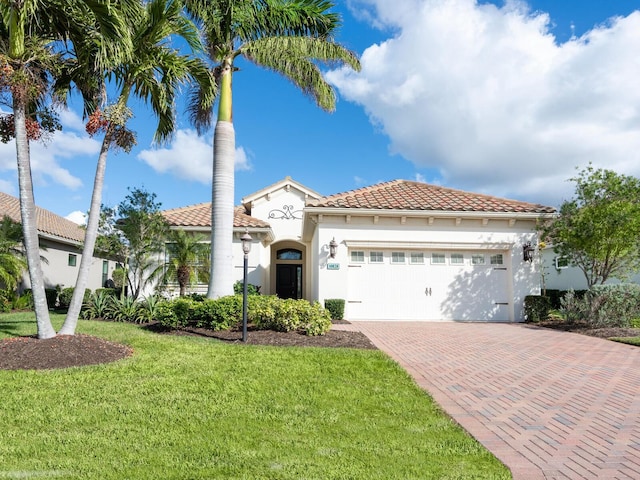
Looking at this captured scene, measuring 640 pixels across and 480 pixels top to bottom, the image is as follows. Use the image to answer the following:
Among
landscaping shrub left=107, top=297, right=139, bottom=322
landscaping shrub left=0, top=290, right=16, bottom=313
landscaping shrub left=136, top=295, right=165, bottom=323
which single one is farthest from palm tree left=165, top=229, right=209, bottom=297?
landscaping shrub left=0, top=290, right=16, bottom=313

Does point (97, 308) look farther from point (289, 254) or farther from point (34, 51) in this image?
point (289, 254)

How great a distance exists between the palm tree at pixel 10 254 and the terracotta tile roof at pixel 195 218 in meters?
5.16

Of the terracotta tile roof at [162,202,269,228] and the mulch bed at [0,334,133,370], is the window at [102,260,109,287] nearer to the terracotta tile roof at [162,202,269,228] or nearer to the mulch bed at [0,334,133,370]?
the terracotta tile roof at [162,202,269,228]

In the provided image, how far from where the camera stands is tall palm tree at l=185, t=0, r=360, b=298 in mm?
11039

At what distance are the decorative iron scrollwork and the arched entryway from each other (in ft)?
4.45

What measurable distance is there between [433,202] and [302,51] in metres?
6.67

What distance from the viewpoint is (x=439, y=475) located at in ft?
10.5

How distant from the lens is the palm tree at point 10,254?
553 inches

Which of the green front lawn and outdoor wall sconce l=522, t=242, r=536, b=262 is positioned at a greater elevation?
outdoor wall sconce l=522, t=242, r=536, b=262

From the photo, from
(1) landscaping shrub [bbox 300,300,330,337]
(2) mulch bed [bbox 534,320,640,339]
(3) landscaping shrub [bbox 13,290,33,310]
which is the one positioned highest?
(3) landscaping shrub [bbox 13,290,33,310]

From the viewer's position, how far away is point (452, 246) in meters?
14.3

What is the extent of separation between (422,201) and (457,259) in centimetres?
235

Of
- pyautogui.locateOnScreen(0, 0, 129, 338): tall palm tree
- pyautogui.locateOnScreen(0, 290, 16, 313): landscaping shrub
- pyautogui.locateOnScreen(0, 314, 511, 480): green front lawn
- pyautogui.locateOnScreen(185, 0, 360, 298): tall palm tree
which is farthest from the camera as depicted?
pyautogui.locateOnScreen(0, 290, 16, 313): landscaping shrub

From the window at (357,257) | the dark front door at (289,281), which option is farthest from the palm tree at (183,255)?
the dark front door at (289,281)
